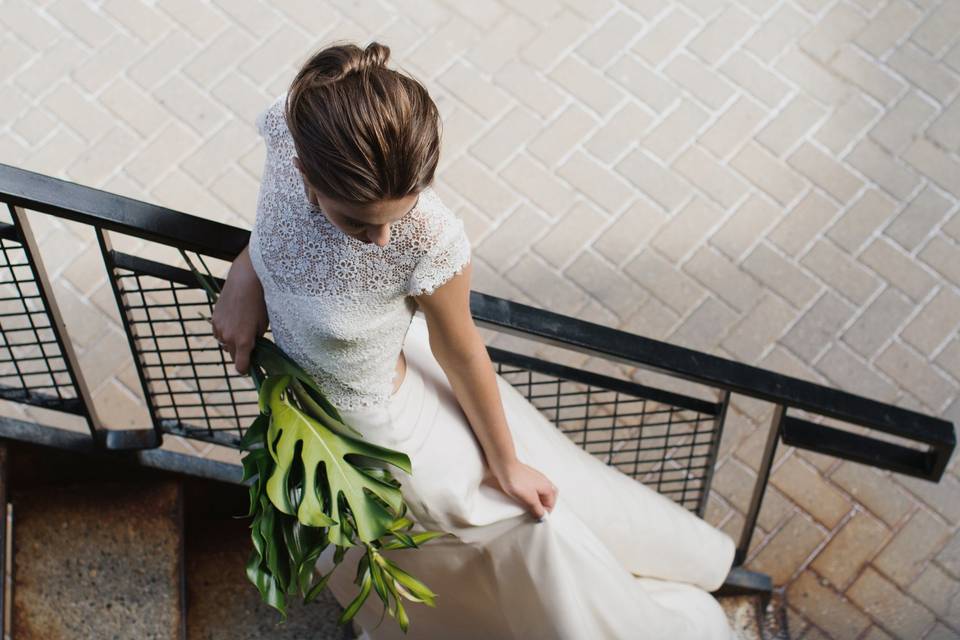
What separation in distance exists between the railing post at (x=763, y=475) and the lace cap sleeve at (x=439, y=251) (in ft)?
3.76

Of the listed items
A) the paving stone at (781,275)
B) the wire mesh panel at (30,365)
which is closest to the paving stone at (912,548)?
the paving stone at (781,275)

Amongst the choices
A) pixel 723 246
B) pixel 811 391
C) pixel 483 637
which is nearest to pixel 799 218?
pixel 723 246

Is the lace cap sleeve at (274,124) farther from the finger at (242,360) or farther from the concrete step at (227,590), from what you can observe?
the concrete step at (227,590)

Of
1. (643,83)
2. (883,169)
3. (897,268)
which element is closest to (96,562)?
(643,83)

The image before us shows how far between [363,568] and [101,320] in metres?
2.47

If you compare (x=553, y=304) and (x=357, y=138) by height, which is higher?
(x=357, y=138)

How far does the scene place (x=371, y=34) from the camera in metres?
4.77

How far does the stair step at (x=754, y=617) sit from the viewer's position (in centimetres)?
375

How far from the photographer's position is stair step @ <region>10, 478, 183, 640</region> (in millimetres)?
2885

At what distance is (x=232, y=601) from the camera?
3.21m

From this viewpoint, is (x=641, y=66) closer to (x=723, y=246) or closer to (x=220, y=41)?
(x=723, y=246)

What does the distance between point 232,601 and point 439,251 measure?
1820 millimetres

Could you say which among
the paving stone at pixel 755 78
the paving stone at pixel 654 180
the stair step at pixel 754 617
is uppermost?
the paving stone at pixel 755 78

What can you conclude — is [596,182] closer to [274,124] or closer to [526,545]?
[526,545]
